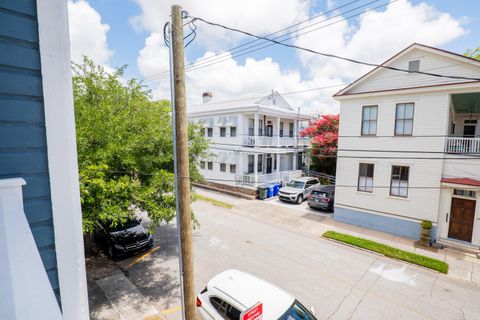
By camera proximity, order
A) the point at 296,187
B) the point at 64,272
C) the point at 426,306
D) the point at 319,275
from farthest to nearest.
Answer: the point at 296,187
the point at 319,275
the point at 426,306
the point at 64,272

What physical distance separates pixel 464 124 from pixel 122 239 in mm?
21886

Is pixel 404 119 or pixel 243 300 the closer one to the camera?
pixel 243 300

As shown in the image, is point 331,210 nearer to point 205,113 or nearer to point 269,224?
point 269,224

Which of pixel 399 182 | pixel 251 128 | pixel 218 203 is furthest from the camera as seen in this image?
pixel 251 128

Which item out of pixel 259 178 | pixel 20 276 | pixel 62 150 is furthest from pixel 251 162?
pixel 20 276

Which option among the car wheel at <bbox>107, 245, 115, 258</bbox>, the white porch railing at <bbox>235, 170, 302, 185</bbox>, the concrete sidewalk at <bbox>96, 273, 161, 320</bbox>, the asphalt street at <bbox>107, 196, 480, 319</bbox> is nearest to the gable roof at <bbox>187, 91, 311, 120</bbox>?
the white porch railing at <bbox>235, 170, 302, 185</bbox>

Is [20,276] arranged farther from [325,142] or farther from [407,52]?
[325,142]

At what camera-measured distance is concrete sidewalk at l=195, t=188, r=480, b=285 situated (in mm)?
9445

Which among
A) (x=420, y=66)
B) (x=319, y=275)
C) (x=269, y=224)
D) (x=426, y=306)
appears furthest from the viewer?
(x=269, y=224)

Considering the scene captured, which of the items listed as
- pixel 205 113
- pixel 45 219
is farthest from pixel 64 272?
pixel 205 113

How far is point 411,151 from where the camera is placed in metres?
11.8

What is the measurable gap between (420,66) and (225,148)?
14181 millimetres

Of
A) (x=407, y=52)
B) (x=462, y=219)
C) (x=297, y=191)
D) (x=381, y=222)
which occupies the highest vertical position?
(x=407, y=52)

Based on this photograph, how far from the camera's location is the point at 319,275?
8453 mm
